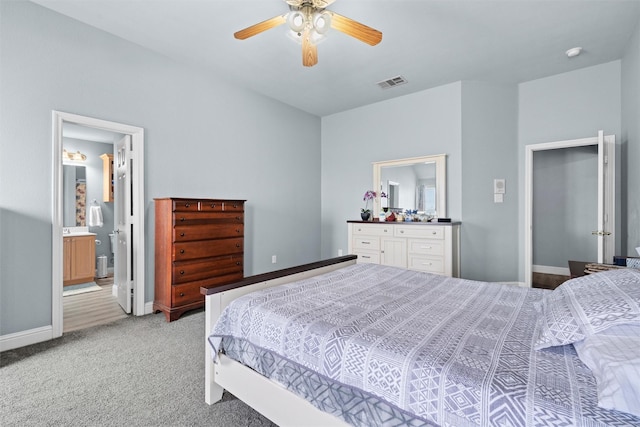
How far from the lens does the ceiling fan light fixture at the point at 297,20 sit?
7.19ft

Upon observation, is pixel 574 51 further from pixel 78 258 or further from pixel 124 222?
pixel 78 258

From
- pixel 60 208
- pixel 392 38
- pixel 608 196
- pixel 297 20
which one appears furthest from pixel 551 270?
pixel 60 208

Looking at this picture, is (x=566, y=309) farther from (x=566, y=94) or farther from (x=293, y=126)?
(x=293, y=126)

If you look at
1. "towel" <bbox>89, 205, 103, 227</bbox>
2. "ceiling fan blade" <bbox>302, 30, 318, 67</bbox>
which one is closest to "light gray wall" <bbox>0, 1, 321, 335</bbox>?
"ceiling fan blade" <bbox>302, 30, 318, 67</bbox>

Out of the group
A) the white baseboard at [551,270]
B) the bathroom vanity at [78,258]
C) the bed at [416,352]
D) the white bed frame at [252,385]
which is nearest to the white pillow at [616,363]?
the bed at [416,352]

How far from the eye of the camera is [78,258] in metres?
4.68

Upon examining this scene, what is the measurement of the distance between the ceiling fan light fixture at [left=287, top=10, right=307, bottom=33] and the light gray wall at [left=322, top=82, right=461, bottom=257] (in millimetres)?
2703

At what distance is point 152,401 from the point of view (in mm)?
1783

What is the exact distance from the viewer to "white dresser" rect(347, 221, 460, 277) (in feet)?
12.2

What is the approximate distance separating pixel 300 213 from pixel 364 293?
11.3ft

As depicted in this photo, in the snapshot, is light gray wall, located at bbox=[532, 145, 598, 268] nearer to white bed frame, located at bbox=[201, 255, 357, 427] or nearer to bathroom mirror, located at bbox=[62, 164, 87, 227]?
white bed frame, located at bbox=[201, 255, 357, 427]

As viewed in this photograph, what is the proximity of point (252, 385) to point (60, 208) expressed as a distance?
252 centimetres

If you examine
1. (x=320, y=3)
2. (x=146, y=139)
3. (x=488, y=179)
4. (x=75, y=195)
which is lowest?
(x=75, y=195)

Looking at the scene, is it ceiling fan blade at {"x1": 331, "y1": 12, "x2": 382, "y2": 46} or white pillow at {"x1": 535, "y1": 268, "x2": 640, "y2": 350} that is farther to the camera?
ceiling fan blade at {"x1": 331, "y1": 12, "x2": 382, "y2": 46}
